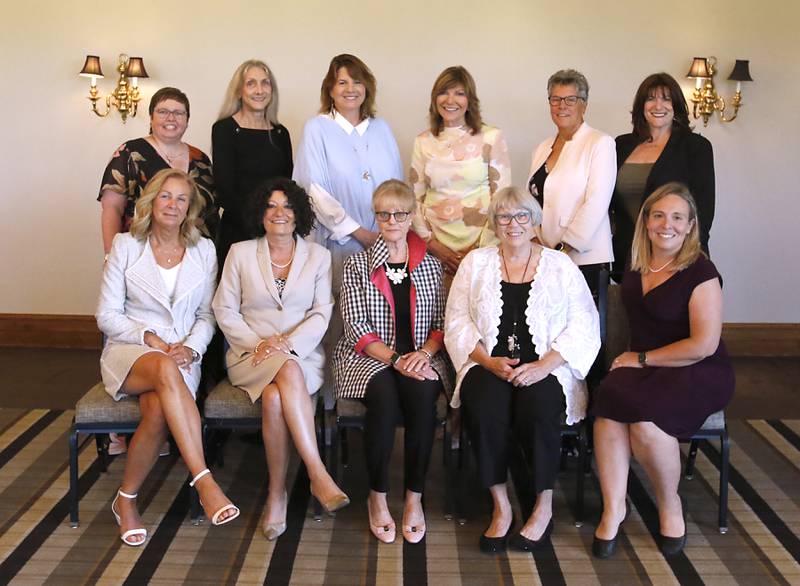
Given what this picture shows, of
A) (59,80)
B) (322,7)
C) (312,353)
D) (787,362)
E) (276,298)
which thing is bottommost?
(787,362)

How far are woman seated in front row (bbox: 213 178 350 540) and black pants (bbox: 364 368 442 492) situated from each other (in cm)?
23

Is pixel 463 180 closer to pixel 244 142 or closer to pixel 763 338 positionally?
pixel 244 142

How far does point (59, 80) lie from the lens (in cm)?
466

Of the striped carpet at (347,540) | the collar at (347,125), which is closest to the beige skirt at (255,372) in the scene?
the striped carpet at (347,540)

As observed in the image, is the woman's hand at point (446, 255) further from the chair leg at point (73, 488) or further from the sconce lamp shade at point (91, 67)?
the sconce lamp shade at point (91, 67)

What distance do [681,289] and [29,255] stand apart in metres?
3.82

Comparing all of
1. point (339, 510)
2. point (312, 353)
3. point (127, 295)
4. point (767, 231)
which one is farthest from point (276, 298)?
point (767, 231)

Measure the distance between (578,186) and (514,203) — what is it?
0.55m

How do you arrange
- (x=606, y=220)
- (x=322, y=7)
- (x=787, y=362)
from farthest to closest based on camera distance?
1. (x=787, y=362)
2. (x=322, y=7)
3. (x=606, y=220)

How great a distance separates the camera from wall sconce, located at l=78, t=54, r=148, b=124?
4406 mm

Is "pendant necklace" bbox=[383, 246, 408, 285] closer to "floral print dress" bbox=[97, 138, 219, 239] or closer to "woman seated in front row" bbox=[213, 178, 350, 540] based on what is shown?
"woman seated in front row" bbox=[213, 178, 350, 540]

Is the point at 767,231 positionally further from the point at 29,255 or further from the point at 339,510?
the point at 29,255

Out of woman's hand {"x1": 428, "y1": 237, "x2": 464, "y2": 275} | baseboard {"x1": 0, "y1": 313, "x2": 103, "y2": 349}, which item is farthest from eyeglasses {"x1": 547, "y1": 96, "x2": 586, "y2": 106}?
baseboard {"x1": 0, "y1": 313, "x2": 103, "y2": 349}

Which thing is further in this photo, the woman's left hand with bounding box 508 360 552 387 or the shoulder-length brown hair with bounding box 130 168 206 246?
the shoulder-length brown hair with bounding box 130 168 206 246
